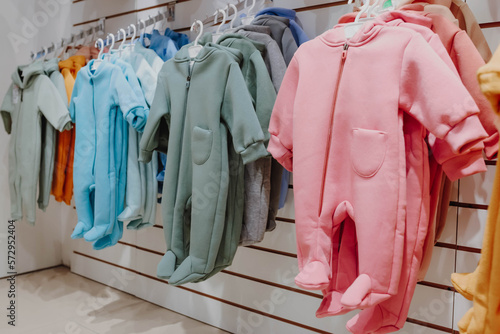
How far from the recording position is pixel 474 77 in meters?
1.24

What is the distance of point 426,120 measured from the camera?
114cm

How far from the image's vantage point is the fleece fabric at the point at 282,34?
172 cm

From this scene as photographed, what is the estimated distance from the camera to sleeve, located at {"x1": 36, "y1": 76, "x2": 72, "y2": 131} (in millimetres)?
2170

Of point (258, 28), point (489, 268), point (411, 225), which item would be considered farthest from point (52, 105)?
point (489, 268)

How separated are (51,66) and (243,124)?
129 cm

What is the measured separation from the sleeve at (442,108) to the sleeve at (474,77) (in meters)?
0.09

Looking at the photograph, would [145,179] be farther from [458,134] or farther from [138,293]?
[458,134]

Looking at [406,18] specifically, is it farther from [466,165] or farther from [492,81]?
[492,81]

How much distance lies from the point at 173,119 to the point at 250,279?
89cm

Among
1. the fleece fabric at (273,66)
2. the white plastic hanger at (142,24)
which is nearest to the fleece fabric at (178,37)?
the white plastic hanger at (142,24)

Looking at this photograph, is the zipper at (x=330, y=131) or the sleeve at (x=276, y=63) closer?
the zipper at (x=330, y=131)

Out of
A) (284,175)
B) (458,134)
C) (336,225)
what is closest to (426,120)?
(458,134)

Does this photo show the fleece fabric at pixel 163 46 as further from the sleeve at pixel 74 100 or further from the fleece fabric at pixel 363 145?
the fleece fabric at pixel 363 145

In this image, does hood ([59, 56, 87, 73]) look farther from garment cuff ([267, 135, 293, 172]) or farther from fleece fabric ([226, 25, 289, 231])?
garment cuff ([267, 135, 293, 172])
